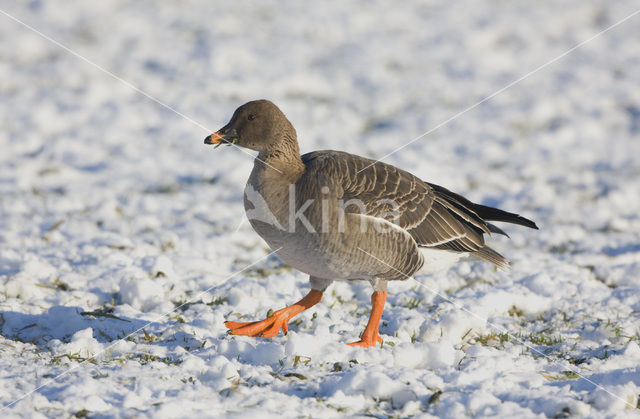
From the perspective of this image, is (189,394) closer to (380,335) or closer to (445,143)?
(380,335)

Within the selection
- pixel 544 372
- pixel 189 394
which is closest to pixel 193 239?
pixel 189 394

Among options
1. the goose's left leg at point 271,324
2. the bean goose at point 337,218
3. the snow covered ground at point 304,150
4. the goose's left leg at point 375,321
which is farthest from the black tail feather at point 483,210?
the goose's left leg at point 271,324

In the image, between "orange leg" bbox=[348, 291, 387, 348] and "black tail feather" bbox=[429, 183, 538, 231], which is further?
"black tail feather" bbox=[429, 183, 538, 231]

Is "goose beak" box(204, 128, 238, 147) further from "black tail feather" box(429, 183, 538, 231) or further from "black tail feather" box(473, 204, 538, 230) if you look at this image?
"black tail feather" box(473, 204, 538, 230)

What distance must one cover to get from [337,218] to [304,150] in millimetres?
6232

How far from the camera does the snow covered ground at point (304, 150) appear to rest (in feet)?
12.2

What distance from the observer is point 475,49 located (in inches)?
608

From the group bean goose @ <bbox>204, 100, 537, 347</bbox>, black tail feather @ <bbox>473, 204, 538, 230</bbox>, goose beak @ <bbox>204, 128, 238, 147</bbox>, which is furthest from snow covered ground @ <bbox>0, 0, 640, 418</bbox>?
goose beak @ <bbox>204, 128, 238, 147</bbox>

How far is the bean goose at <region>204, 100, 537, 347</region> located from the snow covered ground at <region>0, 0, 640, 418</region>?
0.42 meters

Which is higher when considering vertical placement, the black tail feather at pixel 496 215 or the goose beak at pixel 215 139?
the black tail feather at pixel 496 215

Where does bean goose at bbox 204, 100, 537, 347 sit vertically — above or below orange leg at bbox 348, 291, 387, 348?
above

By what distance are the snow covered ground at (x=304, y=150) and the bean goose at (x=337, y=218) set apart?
16.4 inches

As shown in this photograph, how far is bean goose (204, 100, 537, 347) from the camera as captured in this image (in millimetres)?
4500

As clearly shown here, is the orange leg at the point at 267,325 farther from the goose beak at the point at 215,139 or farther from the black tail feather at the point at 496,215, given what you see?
the black tail feather at the point at 496,215
